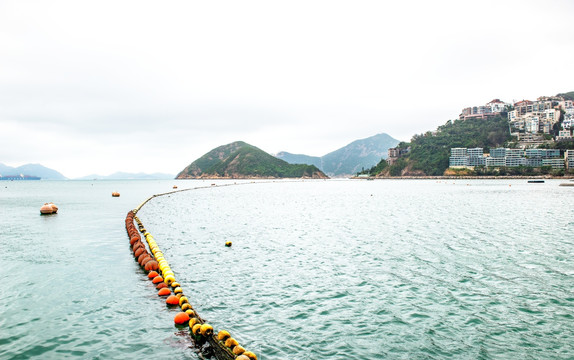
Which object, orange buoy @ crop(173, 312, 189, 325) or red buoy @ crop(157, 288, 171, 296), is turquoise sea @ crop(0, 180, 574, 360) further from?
orange buoy @ crop(173, 312, 189, 325)

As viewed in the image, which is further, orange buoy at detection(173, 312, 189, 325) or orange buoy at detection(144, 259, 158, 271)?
orange buoy at detection(144, 259, 158, 271)

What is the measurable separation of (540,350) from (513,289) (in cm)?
576

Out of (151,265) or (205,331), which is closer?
(205,331)

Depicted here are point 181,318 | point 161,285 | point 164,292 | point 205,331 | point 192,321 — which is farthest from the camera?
point 161,285

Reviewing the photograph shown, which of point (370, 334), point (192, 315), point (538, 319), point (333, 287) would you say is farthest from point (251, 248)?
point (538, 319)

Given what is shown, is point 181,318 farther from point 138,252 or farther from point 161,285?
point 138,252

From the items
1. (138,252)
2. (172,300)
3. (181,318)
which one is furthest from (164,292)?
(138,252)

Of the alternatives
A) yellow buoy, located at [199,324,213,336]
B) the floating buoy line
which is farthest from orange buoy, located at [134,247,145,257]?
yellow buoy, located at [199,324,213,336]

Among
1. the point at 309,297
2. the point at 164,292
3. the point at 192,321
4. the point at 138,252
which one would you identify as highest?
the point at 138,252

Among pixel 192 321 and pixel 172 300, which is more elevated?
pixel 192 321

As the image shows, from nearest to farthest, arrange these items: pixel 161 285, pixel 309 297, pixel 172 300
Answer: pixel 172 300 → pixel 309 297 → pixel 161 285

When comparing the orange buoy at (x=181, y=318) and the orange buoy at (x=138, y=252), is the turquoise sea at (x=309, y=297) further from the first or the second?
the orange buoy at (x=138, y=252)

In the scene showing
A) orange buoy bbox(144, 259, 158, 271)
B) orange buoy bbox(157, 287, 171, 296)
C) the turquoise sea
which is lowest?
the turquoise sea

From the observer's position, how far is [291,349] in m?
9.86
